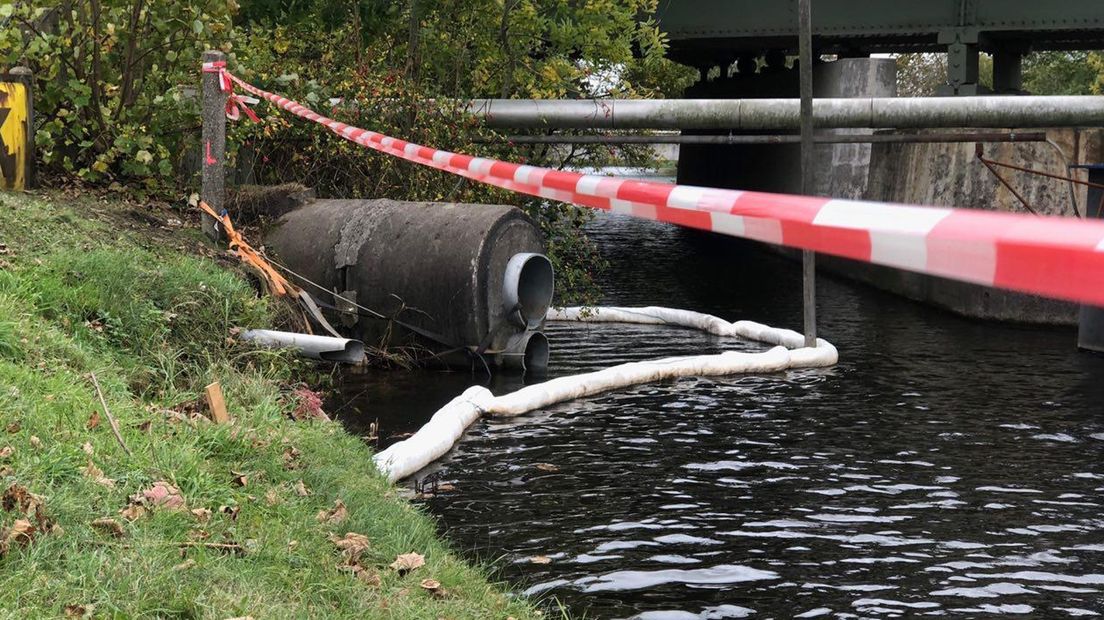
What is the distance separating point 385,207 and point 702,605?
7.10m

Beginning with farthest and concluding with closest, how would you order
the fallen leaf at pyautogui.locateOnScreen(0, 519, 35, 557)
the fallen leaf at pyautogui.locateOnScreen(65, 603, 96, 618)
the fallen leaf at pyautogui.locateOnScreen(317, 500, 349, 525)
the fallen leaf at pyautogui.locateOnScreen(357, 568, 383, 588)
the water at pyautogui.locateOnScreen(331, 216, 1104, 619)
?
1. the water at pyautogui.locateOnScreen(331, 216, 1104, 619)
2. the fallen leaf at pyautogui.locateOnScreen(317, 500, 349, 525)
3. the fallen leaf at pyautogui.locateOnScreen(357, 568, 383, 588)
4. the fallen leaf at pyautogui.locateOnScreen(0, 519, 35, 557)
5. the fallen leaf at pyautogui.locateOnScreen(65, 603, 96, 618)

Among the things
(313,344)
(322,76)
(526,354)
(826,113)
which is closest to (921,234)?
(313,344)

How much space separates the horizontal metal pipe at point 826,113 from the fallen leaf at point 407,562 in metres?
11.7

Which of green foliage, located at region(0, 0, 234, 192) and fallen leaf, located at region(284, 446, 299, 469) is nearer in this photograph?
fallen leaf, located at region(284, 446, 299, 469)

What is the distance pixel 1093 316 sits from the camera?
13664 millimetres

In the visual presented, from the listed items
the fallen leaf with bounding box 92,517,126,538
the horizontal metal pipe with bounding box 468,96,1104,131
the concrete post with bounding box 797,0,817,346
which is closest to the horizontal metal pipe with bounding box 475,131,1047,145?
the horizontal metal pipe with bounding box 468,96,1104,131

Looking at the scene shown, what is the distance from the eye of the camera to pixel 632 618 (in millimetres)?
5547

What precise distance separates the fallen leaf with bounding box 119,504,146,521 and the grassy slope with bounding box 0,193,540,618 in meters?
0.04

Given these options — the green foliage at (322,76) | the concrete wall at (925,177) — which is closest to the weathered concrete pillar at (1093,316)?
the concrete wall at (925,177)

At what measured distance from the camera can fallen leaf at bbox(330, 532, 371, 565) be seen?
513 cm

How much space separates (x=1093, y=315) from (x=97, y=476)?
1143 cm

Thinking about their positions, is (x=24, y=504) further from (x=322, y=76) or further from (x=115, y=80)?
(x=322, y=76)

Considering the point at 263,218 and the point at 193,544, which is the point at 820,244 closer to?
the point at 193,544

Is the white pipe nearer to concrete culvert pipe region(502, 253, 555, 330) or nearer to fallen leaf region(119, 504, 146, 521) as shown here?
concrete culvert pipe region(502, 253, 555, 330)
